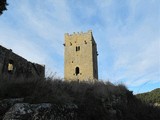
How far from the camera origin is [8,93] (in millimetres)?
7949

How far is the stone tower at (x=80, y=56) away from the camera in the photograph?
153 ft

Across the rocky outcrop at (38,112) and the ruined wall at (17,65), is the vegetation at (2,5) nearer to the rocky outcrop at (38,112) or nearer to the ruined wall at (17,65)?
the rocky outcrop at (38,112)

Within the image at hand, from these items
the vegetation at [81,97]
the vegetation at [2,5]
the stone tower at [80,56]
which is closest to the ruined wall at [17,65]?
the vegetation at [2,5]

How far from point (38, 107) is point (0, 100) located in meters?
1.26

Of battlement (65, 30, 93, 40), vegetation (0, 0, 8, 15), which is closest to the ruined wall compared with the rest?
vegetation (0, 0, 8, 15)

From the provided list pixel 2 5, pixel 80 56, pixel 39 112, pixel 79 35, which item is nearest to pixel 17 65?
pixel 2 5

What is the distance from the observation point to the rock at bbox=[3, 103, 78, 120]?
644 cm

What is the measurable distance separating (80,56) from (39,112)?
4191 cm

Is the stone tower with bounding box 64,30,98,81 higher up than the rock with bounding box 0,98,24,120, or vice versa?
the stone tower with bounding box 64,30,98,81

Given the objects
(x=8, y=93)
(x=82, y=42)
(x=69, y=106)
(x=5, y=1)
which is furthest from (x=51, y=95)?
(x=82, y=42)

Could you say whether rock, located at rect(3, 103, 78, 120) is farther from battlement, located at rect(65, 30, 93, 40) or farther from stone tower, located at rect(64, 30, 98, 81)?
battlement, located at rect(65, 30, 93, 40)

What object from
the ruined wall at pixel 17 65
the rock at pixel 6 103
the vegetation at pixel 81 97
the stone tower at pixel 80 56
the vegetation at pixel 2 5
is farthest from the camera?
Answer: the stone tower at pixel 80 56

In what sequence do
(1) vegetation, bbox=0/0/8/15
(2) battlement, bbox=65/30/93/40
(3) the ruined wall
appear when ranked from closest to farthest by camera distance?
(1) vegetation, bbox=0/0/8/15
(3) the ruined wall
(2) battlement, bbox=65/30/93/40

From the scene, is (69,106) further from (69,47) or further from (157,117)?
(69,47)
